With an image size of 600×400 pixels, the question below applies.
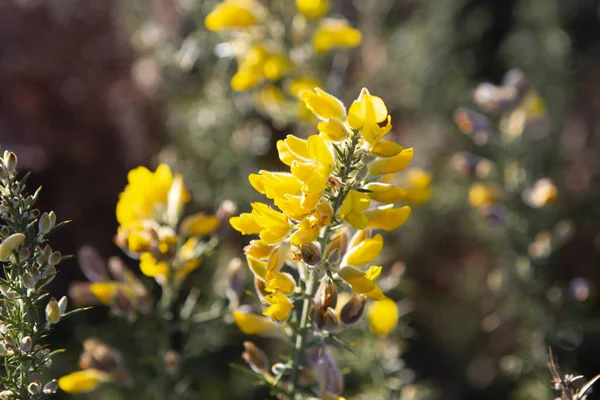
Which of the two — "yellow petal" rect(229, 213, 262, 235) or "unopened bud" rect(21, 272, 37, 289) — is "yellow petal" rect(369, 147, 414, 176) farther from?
"unopened bud" rect(21, 272, 37, 289)

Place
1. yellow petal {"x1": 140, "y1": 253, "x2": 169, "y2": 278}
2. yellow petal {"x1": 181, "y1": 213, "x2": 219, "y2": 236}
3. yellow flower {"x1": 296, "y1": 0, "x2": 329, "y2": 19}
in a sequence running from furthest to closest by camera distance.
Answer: yellow flower {"x1": 296, "y1": 0, "x2": 329, "y2": 19}, yellow petal {"x1": 181, "y1": 213, "x2": 219, "y2": 236}, yellow petal {"x1": 140, "y1": 253, "x2": 169, "y2": 278}

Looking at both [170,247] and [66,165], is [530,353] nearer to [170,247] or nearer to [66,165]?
[170,247]

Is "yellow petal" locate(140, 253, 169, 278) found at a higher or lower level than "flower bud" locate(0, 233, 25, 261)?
lower

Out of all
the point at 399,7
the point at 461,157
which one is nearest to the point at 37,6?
the point at 399,7

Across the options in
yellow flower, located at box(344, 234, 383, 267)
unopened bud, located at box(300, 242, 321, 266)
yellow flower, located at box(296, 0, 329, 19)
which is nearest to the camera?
unopened bud, located at box(300, 242, 321, 266)

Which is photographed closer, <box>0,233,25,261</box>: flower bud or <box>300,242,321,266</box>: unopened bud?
<box>0,233,25,261</box>: flower bud

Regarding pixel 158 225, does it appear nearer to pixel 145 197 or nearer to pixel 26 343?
pixel 145 197

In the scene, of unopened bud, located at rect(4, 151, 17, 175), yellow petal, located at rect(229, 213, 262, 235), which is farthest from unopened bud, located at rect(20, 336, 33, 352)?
yellow petal, located at rect(229, 213, 262, 235)

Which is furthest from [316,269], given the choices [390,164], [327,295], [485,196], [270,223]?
[485,196]
